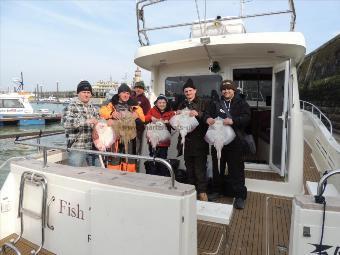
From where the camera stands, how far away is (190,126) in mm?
3830

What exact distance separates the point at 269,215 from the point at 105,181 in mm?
2301

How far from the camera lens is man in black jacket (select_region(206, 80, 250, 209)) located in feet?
12.8

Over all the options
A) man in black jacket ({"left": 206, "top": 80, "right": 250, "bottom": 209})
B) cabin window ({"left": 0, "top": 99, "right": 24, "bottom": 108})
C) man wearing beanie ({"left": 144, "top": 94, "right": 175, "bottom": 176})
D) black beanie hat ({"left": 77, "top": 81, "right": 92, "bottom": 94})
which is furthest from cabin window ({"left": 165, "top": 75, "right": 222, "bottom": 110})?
cabin window ({"left": 0, "top": 99, "right": 24, "bottom": 108})

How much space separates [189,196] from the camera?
7.16 ft

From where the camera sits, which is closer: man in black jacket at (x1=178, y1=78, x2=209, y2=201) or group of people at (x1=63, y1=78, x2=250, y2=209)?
group of people at (x1=63, y1=78, x2=250, y2=209)

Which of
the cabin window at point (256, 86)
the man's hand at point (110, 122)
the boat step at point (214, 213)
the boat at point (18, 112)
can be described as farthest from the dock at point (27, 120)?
the boat step at point (214, 213)

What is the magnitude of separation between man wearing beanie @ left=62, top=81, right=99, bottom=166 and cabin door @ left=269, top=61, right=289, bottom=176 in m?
A: 2.65

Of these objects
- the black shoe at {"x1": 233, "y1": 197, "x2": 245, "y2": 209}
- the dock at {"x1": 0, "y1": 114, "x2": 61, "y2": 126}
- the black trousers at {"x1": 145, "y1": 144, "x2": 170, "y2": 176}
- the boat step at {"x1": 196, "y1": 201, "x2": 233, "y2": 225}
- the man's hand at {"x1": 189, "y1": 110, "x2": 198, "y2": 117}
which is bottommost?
the dock at {"x1": 0, "y1": 114, "x2": 61, "y2": 126}

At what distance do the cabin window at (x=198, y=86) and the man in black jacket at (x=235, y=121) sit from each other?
3.27 feet

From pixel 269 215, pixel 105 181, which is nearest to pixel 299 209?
pixel 105 181

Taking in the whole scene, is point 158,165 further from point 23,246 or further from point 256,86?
point 256,86

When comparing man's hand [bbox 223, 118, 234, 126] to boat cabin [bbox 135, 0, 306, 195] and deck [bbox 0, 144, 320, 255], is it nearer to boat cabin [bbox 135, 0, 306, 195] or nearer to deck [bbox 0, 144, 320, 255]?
boat cabin [bbox 135, 0, 306, 195]

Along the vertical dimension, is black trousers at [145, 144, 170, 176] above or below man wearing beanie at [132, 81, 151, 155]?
below

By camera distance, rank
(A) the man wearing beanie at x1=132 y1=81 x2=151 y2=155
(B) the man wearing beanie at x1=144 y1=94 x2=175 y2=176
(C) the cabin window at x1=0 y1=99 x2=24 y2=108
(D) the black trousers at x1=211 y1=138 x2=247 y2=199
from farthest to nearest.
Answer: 1. (C) the cabin window at x1=0 y1=99 x2=24 y2=108
2. (A) the man wearing beanie at x1=132 y1=81 x2=151 y2=155
3. (B) the man wearing beanie at x1=144 y1=94 x2=175 y2=176
4. (D) the black trousers at x1=211 y1=138 x2=247 y2=199
